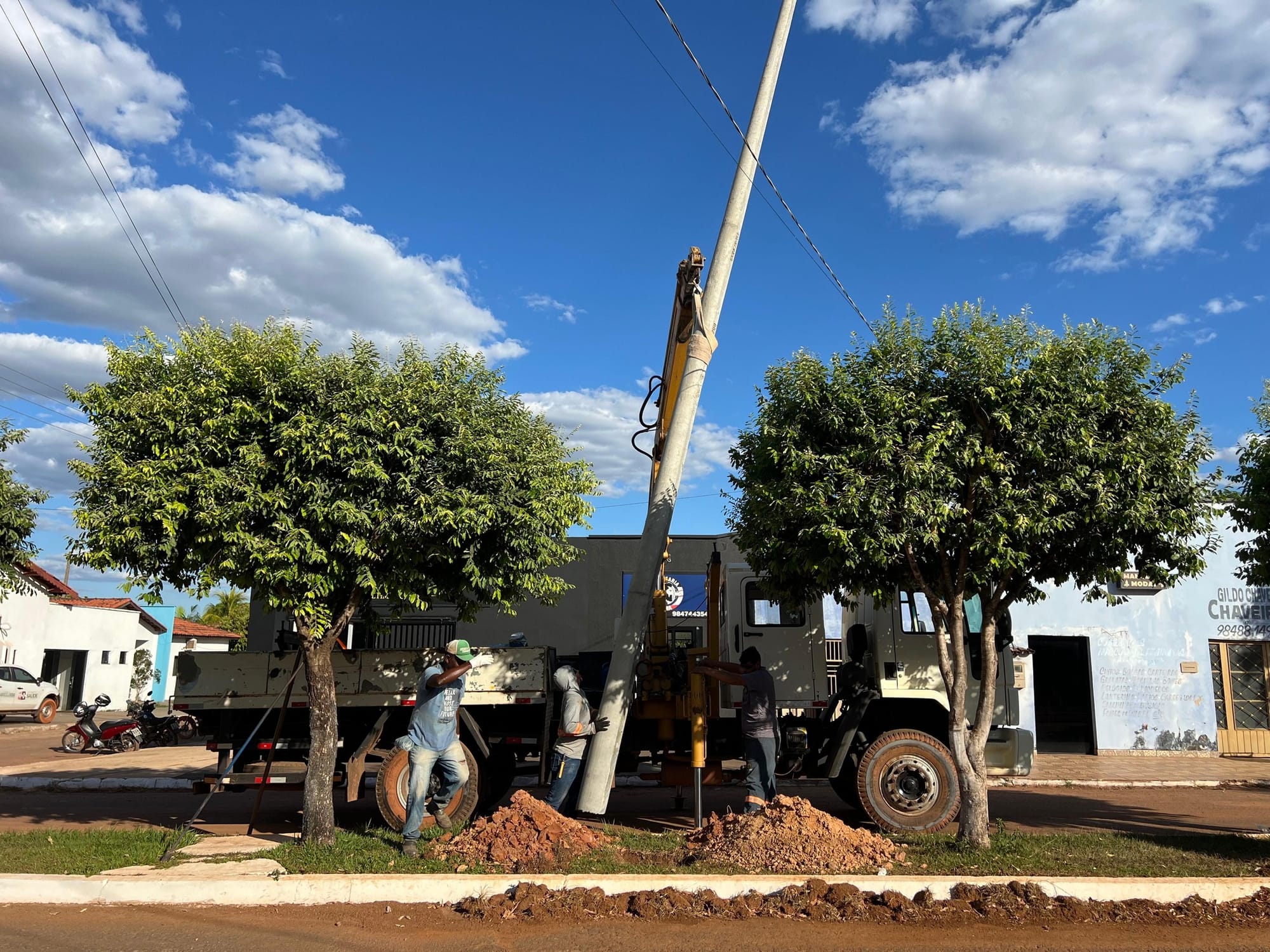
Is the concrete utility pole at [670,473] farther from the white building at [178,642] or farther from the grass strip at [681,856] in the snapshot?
the white building at [178,642]

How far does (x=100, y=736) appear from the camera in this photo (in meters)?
16.8

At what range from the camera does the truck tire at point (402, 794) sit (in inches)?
336

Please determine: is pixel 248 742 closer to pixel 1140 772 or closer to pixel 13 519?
pixel 13 519

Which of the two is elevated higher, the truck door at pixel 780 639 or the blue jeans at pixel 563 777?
the truck door at pixel 780 639

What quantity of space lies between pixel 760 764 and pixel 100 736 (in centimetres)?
1428

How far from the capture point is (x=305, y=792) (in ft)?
25.7

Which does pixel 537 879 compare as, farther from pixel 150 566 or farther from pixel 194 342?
pixel 194 342

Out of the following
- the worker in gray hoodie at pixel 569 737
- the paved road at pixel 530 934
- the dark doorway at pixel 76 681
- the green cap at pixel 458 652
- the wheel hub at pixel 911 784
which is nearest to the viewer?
the paved road at pixel 530 934

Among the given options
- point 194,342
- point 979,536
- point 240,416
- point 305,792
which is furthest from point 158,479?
point 979,536

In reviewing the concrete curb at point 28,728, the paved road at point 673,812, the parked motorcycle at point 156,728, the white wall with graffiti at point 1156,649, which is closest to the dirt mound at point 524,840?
the paved road at point 673,812

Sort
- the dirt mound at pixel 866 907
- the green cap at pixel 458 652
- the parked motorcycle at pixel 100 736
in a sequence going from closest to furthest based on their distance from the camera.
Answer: the dirt mound at pixel 866 907
the green cap at pixel 458 652
the parked motorcycle at pixel 100 736

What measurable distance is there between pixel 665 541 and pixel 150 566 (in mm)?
4571

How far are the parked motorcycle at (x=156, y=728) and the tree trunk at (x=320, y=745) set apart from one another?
37.0 ft

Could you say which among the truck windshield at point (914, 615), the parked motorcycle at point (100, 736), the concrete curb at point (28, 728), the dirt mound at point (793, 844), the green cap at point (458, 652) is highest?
the truck windshield at point (914, 615)
